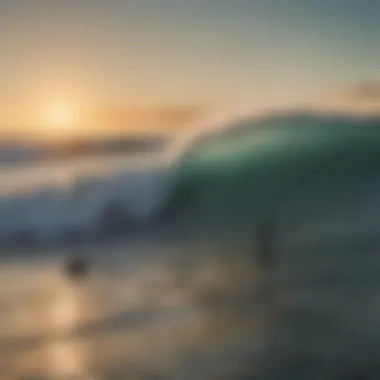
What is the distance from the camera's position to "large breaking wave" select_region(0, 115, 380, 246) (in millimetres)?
1016

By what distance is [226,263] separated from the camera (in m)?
1.06

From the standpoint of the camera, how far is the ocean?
3.31 feet

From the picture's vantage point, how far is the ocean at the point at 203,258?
101 cm

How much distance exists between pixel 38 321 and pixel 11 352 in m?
0.05

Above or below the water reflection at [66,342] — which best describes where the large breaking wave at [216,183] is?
above

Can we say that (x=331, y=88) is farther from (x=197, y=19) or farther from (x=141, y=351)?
(x=141, y=351)

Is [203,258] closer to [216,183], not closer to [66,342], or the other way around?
[216,183]

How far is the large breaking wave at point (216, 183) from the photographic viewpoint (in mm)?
1016

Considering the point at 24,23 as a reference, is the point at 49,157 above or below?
below

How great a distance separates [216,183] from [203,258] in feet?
0.33

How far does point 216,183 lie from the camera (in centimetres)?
106

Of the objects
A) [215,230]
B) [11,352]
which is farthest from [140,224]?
[11,352]

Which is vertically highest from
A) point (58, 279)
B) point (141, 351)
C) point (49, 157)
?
point (49, 157)

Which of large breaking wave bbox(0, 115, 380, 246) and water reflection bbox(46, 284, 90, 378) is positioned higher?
large breaking wave bbox(0, 115, 380, 246)
